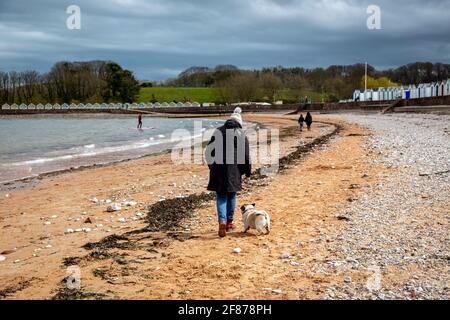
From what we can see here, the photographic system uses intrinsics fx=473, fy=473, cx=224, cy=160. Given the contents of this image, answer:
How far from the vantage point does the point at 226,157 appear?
814 cm

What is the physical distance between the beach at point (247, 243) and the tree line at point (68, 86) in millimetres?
145849

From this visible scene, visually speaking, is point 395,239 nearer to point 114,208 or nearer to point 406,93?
point 114,208

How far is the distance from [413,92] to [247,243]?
230ft

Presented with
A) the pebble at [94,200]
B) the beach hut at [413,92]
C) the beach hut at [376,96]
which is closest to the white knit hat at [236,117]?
the pebble at [94,200]

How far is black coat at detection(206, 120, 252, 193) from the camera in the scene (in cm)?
805

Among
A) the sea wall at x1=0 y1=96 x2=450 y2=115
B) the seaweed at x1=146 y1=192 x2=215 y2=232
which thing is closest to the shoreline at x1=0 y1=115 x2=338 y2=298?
the seaweed at x1=146 y1=192 x2=215 y2=232

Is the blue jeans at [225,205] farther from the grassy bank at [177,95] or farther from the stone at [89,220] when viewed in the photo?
the grassy bank at [177,95]

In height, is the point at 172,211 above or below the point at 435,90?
below

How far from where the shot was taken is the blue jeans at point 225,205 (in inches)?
328

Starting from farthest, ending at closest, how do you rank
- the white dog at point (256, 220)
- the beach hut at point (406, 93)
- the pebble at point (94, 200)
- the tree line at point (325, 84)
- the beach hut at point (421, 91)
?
the tree line at point (325, 84) → the beach hut at point (406, 93) → the beach hut at point (421, 91) → the pebble at point (94, 200) → the white dog at point (256, 220)

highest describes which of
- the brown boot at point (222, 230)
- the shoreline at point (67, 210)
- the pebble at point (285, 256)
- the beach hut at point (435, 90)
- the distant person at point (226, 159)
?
the beach hut at point (435, 90)

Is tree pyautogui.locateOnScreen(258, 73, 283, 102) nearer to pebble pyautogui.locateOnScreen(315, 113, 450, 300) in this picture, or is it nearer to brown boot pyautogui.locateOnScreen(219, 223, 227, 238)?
pebble pyautogui.locateOnScreen(315, 113, 450, 300)

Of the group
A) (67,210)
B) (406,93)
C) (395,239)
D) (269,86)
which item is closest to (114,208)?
(67,210)
